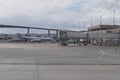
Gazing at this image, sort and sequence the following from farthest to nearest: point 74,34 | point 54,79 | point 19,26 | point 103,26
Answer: point 19,26 → point 103,26 → point 74,34 → point 54,79

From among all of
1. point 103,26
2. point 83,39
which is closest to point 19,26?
point 103,26

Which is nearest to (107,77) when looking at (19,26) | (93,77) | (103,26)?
(93,77)

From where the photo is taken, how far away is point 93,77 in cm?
1541

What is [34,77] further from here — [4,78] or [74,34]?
[74,34]

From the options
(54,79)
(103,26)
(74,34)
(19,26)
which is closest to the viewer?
(54,79)

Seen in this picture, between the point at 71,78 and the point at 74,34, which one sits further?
the point at 74,34

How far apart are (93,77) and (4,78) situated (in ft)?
13.7

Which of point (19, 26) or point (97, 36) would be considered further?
point (19, 26)

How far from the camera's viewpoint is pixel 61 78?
1495 centimetres

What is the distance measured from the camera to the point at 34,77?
15.1 m

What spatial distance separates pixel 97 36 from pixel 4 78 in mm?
72377

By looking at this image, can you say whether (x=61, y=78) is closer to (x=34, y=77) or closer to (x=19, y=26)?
(x=34, y=77)

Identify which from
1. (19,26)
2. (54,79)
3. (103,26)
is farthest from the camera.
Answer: (19,26)

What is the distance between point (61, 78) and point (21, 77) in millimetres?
1875
